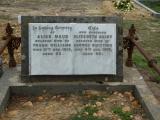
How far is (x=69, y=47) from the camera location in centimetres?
642

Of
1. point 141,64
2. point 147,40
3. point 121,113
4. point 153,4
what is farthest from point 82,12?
point 121,113

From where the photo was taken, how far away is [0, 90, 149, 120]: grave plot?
18.5ft

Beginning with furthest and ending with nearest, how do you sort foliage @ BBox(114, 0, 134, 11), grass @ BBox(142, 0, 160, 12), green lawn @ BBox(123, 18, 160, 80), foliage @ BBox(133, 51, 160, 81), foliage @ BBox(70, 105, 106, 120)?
grass @ BBox(142, 0, 160, 12), foliage @ BBox(114, 0, 134, 11), green lawn @ BBox(123, 18, 160, 80), foliage @ BBox(133, 51, 160, 81), foliage @ BBox(70, 105, 106, 120)

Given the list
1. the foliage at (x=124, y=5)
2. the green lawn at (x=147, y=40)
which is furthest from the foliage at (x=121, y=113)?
the foliage at (x=124, y=5)

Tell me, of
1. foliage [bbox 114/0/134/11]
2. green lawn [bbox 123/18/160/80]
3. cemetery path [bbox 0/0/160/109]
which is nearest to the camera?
green lawn [bbox 123/18/160/80]

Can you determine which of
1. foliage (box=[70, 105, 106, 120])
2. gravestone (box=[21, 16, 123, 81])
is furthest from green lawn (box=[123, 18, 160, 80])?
foliage (box=[70, 105, 106, 120])

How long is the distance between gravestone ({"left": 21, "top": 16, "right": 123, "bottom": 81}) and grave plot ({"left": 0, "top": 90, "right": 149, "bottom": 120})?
0.32 meters

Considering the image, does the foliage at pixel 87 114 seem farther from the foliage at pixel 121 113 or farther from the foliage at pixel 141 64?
the foliage at pixel 141 64

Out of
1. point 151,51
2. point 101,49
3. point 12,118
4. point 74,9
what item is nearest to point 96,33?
point 101,49

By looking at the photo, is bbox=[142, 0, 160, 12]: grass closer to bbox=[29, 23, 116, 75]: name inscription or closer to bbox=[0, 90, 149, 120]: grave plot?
bbox=[29, 23, 116, 75]: name inscription

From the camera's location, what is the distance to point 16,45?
6.84 metres

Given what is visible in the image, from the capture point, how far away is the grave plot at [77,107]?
564 centimetres

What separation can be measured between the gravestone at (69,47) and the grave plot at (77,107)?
322 mm

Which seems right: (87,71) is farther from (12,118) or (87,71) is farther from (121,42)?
(12,118)
